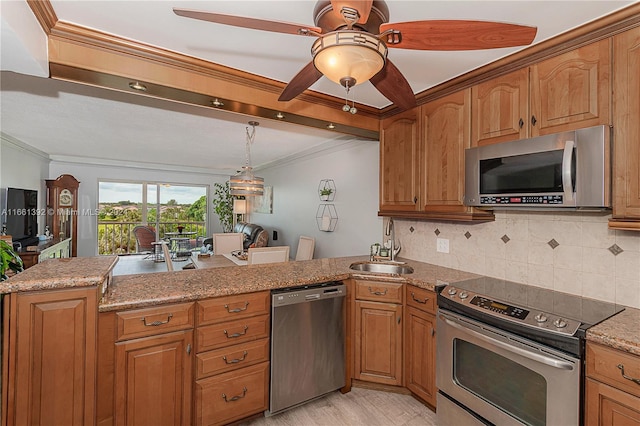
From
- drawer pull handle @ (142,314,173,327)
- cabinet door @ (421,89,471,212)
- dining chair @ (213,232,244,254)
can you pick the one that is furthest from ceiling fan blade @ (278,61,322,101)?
dining chair @ (213,232,244,254)

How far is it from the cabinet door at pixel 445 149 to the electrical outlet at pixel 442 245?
1.29ft

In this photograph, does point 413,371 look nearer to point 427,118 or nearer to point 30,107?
point 427,118

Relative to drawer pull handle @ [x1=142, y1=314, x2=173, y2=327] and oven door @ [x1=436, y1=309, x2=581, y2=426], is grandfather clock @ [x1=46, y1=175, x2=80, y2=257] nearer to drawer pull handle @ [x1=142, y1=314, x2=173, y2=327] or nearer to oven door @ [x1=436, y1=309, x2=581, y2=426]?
drawer pull handle @ [x1=142, y1=314, x2=173, y2=327]

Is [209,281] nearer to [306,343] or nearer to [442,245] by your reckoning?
[306,343]

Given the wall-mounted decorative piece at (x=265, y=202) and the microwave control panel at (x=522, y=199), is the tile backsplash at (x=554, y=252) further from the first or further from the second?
the wall-mounted decorative piece at (x=265, y=202)

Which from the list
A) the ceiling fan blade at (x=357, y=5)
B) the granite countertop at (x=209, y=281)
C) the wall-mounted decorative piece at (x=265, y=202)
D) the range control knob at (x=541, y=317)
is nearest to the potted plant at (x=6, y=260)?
the granite countertop at (x=209, y=281)

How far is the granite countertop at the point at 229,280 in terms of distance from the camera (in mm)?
1708

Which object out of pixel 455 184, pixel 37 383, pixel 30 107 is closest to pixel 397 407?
pixel 455 184

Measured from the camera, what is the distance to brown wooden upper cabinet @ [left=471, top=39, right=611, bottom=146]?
1.61 metres

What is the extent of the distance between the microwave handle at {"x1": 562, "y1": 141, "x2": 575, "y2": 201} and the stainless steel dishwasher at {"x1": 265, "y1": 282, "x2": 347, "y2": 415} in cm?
150

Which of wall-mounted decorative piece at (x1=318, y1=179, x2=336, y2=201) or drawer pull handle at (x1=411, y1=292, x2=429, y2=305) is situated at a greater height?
wall-mounted decorative piece at (x1=318, y1=179, x2=336, y2=201)

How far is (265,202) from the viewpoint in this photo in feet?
22.9

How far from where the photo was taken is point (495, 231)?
233cm

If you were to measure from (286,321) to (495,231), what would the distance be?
5.59ft
